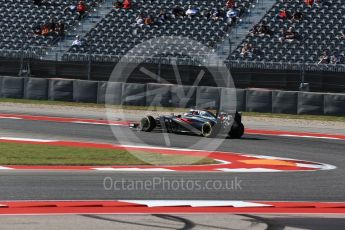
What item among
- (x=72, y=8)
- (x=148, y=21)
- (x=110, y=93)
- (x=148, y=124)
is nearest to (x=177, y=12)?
(x=148, y=21)

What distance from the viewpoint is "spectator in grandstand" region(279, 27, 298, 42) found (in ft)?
107

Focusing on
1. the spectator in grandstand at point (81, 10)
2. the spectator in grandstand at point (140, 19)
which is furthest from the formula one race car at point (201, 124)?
the spectator in grandstand at point (81, 10)

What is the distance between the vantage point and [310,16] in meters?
→ 33.4

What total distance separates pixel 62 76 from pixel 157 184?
66.0 feet

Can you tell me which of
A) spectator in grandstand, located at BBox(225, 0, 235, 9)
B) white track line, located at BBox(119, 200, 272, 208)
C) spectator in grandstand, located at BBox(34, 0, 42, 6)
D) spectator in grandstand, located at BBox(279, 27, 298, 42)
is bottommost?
white track line, located at BBox(119, 200, 272, 208)

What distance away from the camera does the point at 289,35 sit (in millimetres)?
32750

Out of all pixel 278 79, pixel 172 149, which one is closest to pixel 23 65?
pixel 278 79

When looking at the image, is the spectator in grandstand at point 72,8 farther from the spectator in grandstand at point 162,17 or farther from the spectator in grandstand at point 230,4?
the spectator in grandstand at point 230,4

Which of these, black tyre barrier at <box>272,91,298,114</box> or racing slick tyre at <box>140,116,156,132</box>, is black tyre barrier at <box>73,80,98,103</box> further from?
racing slick tyre at <box>140,116,156,132</box>

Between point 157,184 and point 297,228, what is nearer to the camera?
point 297,228

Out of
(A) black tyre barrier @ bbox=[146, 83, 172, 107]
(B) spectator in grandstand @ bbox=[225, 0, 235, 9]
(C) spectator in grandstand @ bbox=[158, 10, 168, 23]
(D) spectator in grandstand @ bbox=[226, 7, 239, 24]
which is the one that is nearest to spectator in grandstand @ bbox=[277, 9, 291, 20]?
(D) spectator in grandstand @ bbox=[226, 7, 239, 24]

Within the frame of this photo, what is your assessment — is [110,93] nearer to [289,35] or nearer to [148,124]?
→ [148,124]

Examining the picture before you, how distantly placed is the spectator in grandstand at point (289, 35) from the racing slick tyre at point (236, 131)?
12609 millimetres

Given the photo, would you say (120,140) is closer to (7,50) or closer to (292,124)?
(292,124)
